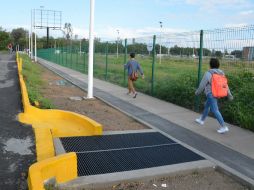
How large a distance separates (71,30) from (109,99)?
80.0 m

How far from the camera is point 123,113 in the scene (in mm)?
9445

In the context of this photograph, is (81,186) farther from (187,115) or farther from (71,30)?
(71,30)

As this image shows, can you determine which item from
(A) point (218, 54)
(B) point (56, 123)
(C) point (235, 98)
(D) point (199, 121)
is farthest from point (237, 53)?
(B) point (56, 123)

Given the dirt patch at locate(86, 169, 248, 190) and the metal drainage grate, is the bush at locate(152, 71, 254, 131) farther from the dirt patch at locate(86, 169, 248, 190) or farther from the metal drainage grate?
the dirt patch at locate(86, 169, 248, 190)

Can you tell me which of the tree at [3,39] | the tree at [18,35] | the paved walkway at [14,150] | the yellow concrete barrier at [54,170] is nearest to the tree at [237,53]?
the paved walkway at [14,150]

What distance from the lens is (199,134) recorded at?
7.38 m

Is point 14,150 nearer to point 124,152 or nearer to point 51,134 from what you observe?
point 51,134

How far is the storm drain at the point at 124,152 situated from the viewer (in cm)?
532

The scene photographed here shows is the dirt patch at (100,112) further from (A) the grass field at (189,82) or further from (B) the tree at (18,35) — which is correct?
(B) the tree at (18,35)

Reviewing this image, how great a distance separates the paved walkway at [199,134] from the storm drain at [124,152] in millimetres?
393

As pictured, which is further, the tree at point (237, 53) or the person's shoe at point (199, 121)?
the tree at point (237, 53)

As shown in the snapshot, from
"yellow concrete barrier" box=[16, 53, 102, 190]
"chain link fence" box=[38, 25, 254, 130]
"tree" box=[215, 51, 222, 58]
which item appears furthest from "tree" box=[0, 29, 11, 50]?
"tree" box=[215, 51, 222, 58]

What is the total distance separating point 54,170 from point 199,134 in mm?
3705

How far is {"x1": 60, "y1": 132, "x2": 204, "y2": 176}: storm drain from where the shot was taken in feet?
17.4
